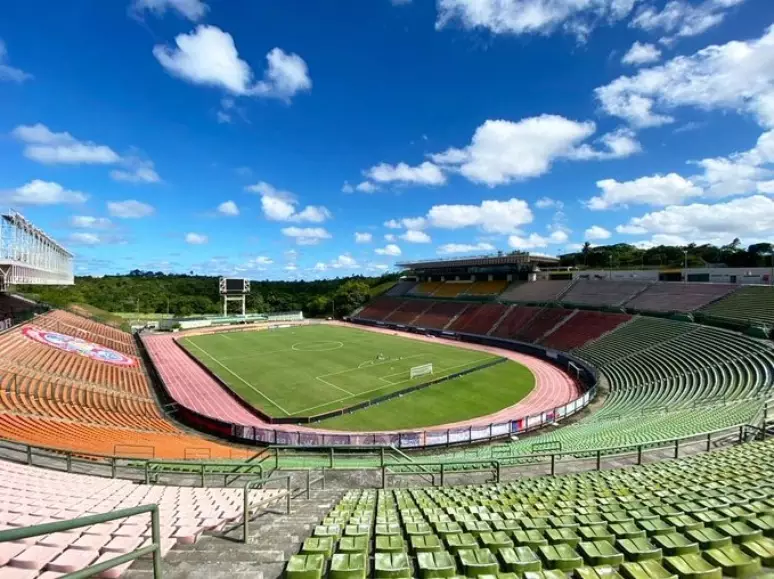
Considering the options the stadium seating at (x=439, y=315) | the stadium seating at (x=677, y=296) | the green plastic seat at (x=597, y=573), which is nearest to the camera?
the green plastic seat at (x=597, y=573)

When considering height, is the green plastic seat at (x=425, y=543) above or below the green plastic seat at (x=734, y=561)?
below

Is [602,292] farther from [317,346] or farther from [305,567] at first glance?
[305,567]

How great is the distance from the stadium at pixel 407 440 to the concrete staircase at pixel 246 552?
0.04 m

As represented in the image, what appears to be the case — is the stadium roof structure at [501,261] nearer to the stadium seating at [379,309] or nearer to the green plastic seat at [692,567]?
the stadium seating at [379,309]

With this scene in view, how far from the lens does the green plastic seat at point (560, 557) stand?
14.8ft

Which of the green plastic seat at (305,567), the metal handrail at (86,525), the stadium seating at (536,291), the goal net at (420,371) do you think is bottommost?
the goal net at (420,371)

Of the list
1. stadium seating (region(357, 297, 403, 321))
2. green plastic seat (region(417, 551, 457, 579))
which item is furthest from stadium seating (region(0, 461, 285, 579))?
stadium seating (region(357, 297, 403, 321))

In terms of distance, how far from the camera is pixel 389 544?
4930 millimetres

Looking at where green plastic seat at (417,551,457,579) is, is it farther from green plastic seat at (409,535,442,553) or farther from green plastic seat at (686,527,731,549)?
green plastic seat at (686,527,731,549)

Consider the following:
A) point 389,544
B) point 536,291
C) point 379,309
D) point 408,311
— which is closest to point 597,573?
point 389,544

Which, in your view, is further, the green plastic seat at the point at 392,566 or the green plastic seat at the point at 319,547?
the green plastic seat at the point at 319,547

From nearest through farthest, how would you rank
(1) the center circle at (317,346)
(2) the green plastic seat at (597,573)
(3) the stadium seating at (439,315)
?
(2) the green plastic seat at (597,573) → (1) the center circle at (317,346) → (3) the stadium seating at (439,315)

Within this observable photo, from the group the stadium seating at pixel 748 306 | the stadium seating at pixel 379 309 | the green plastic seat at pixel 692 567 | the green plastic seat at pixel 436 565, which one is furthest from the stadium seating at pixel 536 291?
the green plastic seat at pixel 436 565

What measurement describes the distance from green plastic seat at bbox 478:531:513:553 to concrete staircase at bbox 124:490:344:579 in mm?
2492
